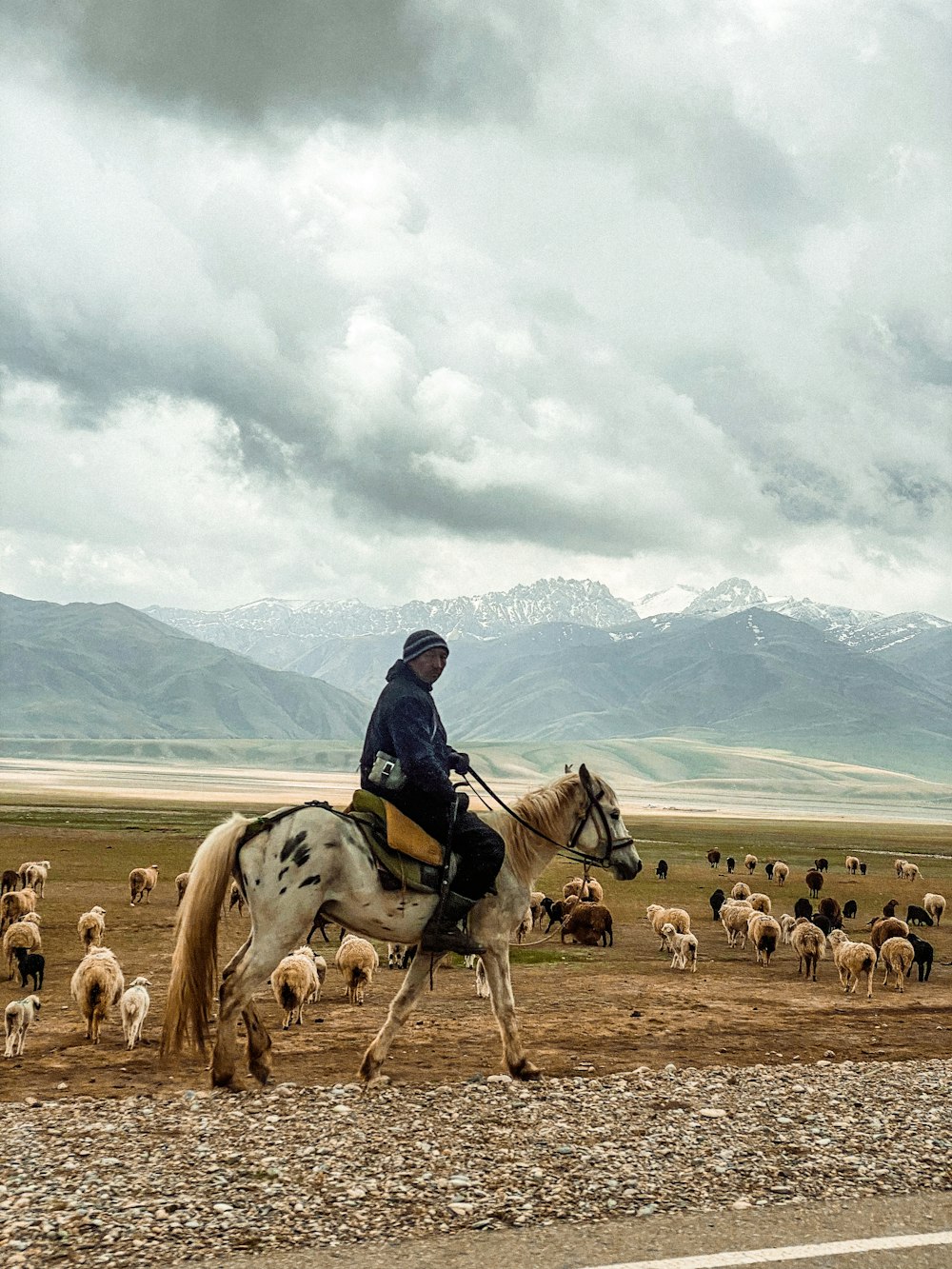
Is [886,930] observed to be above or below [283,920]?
below

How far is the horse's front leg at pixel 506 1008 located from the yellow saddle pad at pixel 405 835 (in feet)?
4.16

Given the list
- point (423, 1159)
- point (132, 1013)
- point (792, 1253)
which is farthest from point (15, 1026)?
point (792, 1253)

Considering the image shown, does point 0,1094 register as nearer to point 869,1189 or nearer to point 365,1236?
point 365,1236

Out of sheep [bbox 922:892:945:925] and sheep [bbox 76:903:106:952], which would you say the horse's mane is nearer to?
sheep [bbox 76:903:106:952]

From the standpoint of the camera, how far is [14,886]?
107ft

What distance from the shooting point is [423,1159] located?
24.7 ft

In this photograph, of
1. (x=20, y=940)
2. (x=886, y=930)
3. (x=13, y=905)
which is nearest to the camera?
(x=20, y=940)

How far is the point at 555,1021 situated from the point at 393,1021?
201 inches

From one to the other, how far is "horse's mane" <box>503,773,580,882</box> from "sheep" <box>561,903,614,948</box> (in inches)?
581

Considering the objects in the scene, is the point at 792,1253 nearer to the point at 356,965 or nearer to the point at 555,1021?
the point at 555,1021

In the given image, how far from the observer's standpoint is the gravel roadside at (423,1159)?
6.23m

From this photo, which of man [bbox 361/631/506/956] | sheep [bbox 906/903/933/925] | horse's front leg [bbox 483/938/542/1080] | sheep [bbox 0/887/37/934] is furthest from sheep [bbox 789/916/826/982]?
sheep [bbox 0/887/37/934]

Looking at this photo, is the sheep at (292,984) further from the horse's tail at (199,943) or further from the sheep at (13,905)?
the sheep at (13,905)

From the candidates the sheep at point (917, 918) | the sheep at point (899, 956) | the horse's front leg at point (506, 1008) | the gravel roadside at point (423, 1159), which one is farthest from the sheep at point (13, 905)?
the sheep at point (917, 918)
